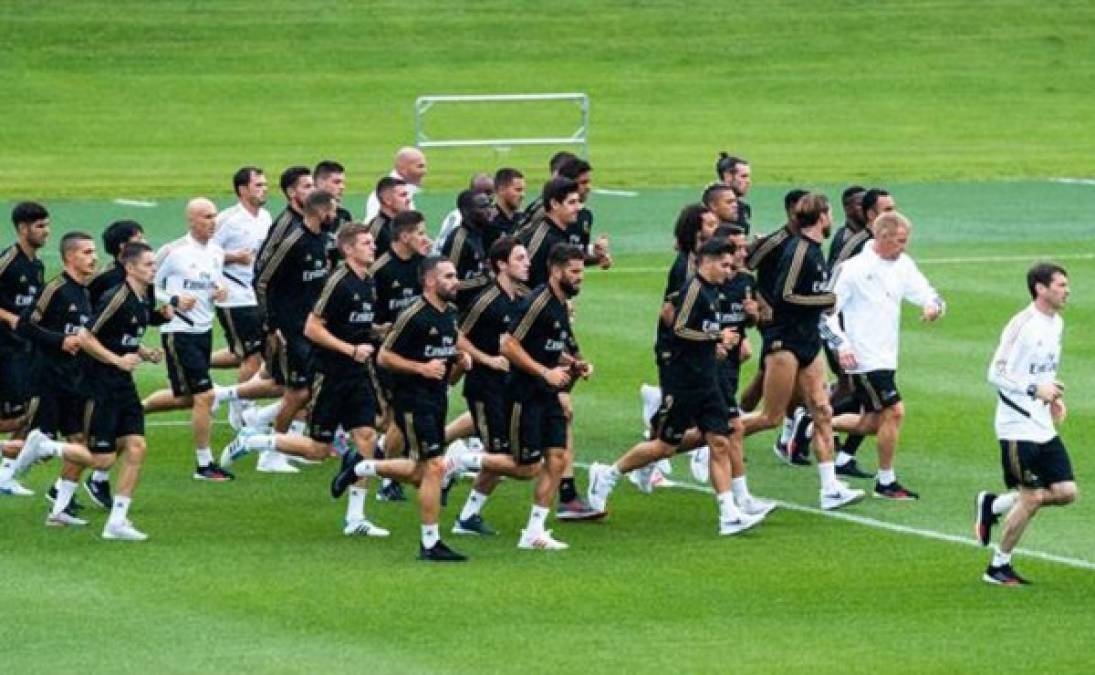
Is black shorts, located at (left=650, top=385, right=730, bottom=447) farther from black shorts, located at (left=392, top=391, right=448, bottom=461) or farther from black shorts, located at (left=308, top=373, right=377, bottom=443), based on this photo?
black shorts, located at (left=308, top=373, right=377, bottom=443)

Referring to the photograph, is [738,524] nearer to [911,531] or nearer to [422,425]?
[911,531]

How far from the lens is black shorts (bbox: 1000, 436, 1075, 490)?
63.8ft

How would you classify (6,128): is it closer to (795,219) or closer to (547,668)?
(795,219)

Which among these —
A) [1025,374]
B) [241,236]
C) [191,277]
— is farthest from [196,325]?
[1025,374]

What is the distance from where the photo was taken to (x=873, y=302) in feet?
76.9

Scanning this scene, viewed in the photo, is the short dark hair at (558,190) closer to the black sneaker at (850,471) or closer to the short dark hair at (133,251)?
the black sneaker at (850,471)

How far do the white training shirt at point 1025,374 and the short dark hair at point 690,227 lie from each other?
159 inches

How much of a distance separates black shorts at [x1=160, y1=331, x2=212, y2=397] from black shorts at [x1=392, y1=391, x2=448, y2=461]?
3.90m

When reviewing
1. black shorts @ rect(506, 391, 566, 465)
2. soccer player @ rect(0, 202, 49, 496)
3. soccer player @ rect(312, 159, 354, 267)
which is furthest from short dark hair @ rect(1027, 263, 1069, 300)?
soccer player @ rect(0, 202, 49, 496)

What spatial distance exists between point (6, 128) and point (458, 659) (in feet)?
129

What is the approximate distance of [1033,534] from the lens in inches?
843

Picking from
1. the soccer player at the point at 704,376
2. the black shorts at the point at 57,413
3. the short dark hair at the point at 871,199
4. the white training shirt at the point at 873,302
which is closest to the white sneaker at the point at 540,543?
the soccer player at the point at 704,376

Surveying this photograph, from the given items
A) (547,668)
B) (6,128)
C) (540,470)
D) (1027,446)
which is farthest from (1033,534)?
(6,128)

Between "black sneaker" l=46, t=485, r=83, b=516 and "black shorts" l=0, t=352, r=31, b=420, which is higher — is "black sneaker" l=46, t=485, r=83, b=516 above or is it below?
below
